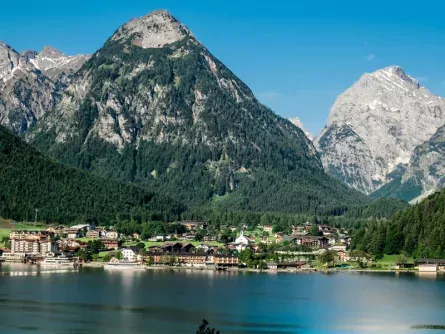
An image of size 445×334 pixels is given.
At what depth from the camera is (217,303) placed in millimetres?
128000

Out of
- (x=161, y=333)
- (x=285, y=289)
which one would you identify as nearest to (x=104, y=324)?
(x=161, y=333)

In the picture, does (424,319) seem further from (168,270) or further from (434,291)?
(168,270)

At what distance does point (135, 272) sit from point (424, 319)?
84.8 m

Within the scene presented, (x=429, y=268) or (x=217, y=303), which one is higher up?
(x=429, y=268)

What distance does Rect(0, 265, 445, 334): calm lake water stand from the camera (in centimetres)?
10762

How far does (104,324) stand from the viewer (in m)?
107

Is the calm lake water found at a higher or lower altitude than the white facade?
lower

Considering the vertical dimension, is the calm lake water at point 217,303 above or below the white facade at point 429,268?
below

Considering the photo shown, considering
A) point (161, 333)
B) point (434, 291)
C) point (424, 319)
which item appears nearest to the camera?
point (161, 333)

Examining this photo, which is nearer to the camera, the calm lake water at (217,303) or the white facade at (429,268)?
the calm lake water at (217,303)

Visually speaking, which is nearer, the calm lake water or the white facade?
the calm lake water

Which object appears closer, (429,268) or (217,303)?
(217,303)

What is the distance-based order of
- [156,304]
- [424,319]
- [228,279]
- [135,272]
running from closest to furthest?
[424,319] → [156,304] → [228,279] → [135,272]

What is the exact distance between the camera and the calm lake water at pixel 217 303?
107625mm
